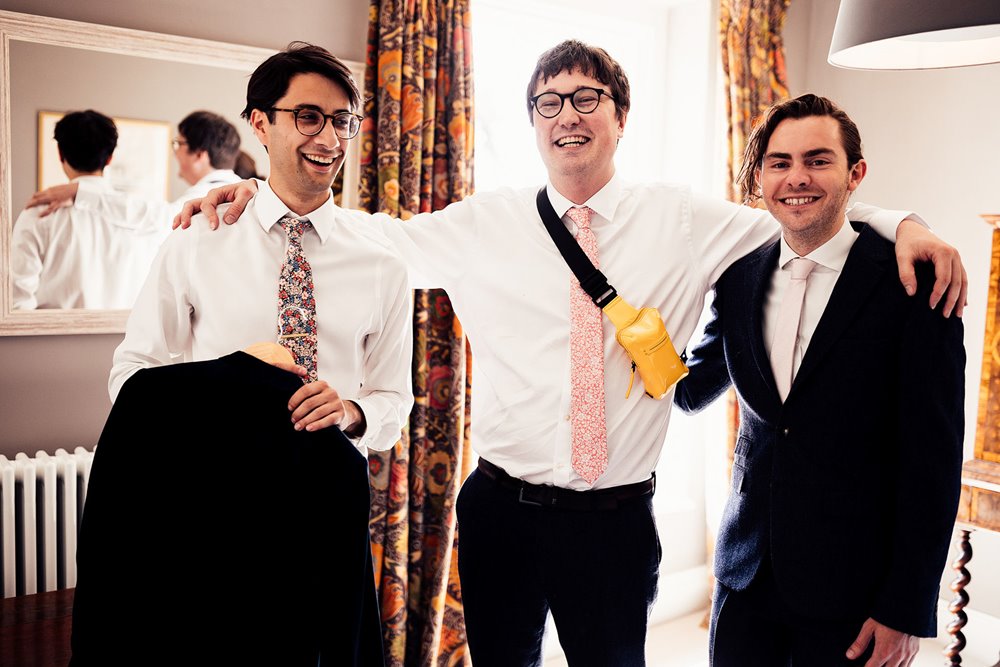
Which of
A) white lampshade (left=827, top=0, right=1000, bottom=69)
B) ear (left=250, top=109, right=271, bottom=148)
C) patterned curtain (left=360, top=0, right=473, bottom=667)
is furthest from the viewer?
patterned curtain (left=360, top=0, right=473, bottom=667)

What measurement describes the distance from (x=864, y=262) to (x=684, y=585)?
2570 mm

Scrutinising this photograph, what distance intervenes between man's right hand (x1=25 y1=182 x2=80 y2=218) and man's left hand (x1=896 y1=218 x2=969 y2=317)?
2.08 meters

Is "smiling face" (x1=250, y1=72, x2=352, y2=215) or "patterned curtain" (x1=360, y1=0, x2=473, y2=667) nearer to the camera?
"smiling face" (x1=250, y1=72, x2=352, y2=215)

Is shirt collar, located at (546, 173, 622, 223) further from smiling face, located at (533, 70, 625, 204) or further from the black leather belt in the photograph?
the black leather belt

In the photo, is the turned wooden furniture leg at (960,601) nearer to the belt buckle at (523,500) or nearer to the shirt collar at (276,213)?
the belt buckle at (523,500)

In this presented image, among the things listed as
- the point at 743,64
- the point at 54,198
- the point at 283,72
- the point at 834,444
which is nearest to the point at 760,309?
the point at 834,444

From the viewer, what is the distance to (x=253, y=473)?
1.18 m

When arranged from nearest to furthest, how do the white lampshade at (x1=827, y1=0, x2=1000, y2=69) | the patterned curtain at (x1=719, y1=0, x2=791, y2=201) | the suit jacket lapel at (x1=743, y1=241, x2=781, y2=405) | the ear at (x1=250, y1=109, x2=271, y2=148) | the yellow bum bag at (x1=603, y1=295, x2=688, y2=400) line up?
the white lampshade at (x1=827, y1=0, x2=1000, y2=69), the ear at (x1=250, y1=109, x2=271, y2=148), the suit jacket lapel at (x1=743, y1=241, x2=781, y2=405), the yellow bum bag at (x1=603, y1=295, x2=688, y2=400), the patterned curtain at (x1=719, y1=0, x2=791, y2=201)

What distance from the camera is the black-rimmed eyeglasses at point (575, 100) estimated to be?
1841 millimetres

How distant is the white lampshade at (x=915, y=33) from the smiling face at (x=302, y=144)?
102 cm

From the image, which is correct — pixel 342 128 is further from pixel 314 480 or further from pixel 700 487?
pixel 700 487

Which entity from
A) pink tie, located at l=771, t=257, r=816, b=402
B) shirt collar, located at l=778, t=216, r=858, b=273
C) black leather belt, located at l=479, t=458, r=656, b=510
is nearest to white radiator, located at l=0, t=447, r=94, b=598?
black leather belt, located at l=479, t=458, r=656, b=510

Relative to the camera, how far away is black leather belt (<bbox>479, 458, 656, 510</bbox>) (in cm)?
175

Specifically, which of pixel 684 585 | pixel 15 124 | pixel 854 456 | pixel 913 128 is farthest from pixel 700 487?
pixel 15 124
